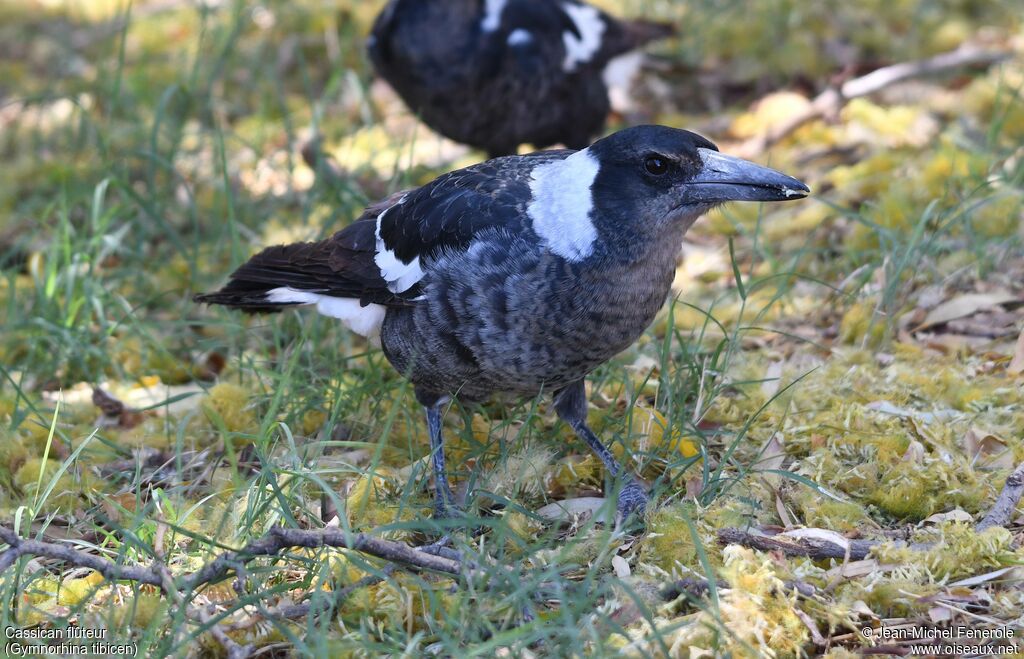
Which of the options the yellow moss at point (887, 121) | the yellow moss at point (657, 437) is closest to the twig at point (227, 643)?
the yellow moss at point (657, 437)

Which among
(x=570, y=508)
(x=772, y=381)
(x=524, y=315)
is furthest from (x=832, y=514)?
(x=524, y=315)

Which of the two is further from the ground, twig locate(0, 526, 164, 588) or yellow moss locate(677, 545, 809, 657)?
twig locate(0, 526, 164, 588)

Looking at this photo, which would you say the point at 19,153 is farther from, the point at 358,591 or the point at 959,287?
the point at 959,287

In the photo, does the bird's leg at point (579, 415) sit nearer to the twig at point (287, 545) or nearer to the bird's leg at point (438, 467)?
the bird's leg at point (438, 467)

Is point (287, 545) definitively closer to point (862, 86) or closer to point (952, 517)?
point (952, 517)

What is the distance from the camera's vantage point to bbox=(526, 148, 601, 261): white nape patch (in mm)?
2771

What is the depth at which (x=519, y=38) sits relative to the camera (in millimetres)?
5199

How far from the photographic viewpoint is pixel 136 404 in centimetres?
362

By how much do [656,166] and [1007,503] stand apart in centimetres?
113

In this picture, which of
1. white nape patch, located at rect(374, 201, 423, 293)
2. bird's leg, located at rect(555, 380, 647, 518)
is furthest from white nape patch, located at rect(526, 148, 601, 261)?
bird's leg, located at rect(555, 380, 647, 518)

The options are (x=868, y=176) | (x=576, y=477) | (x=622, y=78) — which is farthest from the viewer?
(x=622, y=78)

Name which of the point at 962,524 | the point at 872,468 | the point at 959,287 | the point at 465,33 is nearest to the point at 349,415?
the point at 872,468

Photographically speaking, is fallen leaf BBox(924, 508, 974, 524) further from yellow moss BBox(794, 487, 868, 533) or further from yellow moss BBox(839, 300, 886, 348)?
yellow moss BBox(839, 300, 886, 348)

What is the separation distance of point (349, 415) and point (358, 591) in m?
0.98
